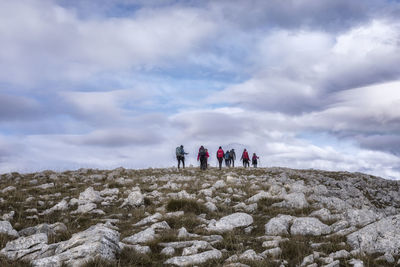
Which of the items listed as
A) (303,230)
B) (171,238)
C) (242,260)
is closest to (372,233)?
(303,230)

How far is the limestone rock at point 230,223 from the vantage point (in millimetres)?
9133

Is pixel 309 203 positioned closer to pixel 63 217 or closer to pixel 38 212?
pixel 63 217

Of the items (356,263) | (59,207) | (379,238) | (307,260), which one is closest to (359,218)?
(379,238)

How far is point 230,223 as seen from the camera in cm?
952

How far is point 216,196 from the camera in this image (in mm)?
14047

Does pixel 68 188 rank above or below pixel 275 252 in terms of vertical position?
above

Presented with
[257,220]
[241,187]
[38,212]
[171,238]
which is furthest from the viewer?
[241,187]

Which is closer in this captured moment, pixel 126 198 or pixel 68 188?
pixel 126 198

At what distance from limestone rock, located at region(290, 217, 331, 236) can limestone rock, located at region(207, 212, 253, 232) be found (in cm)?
154

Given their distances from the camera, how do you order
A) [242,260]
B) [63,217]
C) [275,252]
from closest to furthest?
[242,260] < [275,252] < [63,217]

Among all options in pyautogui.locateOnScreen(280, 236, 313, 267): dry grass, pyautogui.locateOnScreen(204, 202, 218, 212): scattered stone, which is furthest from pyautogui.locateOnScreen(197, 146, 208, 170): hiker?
pyautogui.locateOnScreen(280, 236, 313, 267): dry grass

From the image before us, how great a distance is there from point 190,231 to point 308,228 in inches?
129

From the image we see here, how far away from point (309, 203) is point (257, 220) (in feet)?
12.3

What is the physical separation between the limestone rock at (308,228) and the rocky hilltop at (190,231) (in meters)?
0.03
